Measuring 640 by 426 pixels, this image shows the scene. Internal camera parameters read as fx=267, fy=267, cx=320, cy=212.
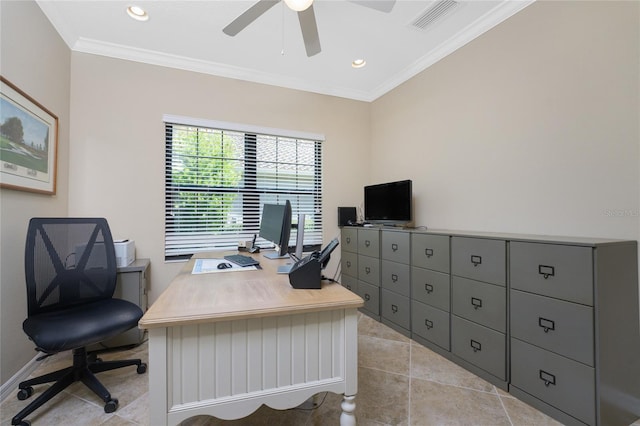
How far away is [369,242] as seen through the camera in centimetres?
305

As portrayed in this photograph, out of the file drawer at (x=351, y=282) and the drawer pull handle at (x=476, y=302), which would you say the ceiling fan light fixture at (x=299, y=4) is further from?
the file drawer at (x=351, y=282)

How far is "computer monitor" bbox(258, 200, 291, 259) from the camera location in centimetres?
198

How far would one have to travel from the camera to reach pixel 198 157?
2941 millimetres

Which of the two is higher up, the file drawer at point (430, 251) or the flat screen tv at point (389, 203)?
the flat screen tv at point (389, 203)

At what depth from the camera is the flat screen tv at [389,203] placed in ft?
9.04

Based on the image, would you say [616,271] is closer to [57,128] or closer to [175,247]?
[175,247]

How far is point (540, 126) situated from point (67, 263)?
11.4 ft

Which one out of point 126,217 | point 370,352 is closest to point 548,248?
point 370,352

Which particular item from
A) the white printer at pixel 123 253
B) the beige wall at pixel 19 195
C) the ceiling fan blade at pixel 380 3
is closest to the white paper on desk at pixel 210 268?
the white printer at pixel 123 253

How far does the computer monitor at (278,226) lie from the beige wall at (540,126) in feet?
5.43

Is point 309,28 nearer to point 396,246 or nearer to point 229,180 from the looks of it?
point 229,180

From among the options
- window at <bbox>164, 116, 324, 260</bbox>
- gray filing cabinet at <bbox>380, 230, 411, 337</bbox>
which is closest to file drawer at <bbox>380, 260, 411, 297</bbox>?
gray filing cabinet at <bbox>380, 230, 411, 337</bbox>

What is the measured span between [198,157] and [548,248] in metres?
3.12

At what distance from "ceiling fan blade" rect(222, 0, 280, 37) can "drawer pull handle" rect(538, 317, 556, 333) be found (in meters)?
2.54
